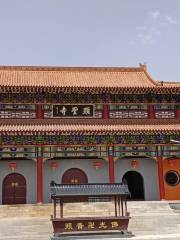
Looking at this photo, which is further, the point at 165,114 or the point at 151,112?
the point at 165,114

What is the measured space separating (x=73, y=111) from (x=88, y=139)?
6.94ft

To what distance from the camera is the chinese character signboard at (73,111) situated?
21.2 meters

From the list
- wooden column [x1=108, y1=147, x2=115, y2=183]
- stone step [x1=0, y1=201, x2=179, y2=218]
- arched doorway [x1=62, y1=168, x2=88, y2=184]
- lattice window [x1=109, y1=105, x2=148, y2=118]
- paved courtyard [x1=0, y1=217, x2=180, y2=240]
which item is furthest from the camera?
lattice window [x1=109, y1=105, x2=148, y2=118]

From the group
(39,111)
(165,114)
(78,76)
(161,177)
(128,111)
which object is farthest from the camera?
(78,76)

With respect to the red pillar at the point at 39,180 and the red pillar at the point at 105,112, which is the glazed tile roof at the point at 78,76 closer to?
the red pillar at the point at 105,112

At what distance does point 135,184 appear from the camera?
22062 millimetres

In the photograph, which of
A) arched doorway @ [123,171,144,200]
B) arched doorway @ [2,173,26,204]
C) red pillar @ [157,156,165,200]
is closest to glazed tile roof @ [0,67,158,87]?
red pillar @ [157,156,165,200]

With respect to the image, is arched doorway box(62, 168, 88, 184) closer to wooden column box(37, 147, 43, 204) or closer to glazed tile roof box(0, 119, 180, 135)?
wooden column box(37, 147, 43, 204)

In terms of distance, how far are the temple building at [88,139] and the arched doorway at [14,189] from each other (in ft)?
0.17

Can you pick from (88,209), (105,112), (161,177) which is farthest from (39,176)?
→ (161,177)

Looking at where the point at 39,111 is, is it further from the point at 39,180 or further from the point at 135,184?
the point at 135,184

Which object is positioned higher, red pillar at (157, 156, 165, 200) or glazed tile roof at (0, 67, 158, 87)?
glazed tile roof at (0, 67, 158, 87)

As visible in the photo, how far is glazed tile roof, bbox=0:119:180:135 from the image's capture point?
62.4 feet

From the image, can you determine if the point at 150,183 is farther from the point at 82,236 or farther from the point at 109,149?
the point at 82,236
